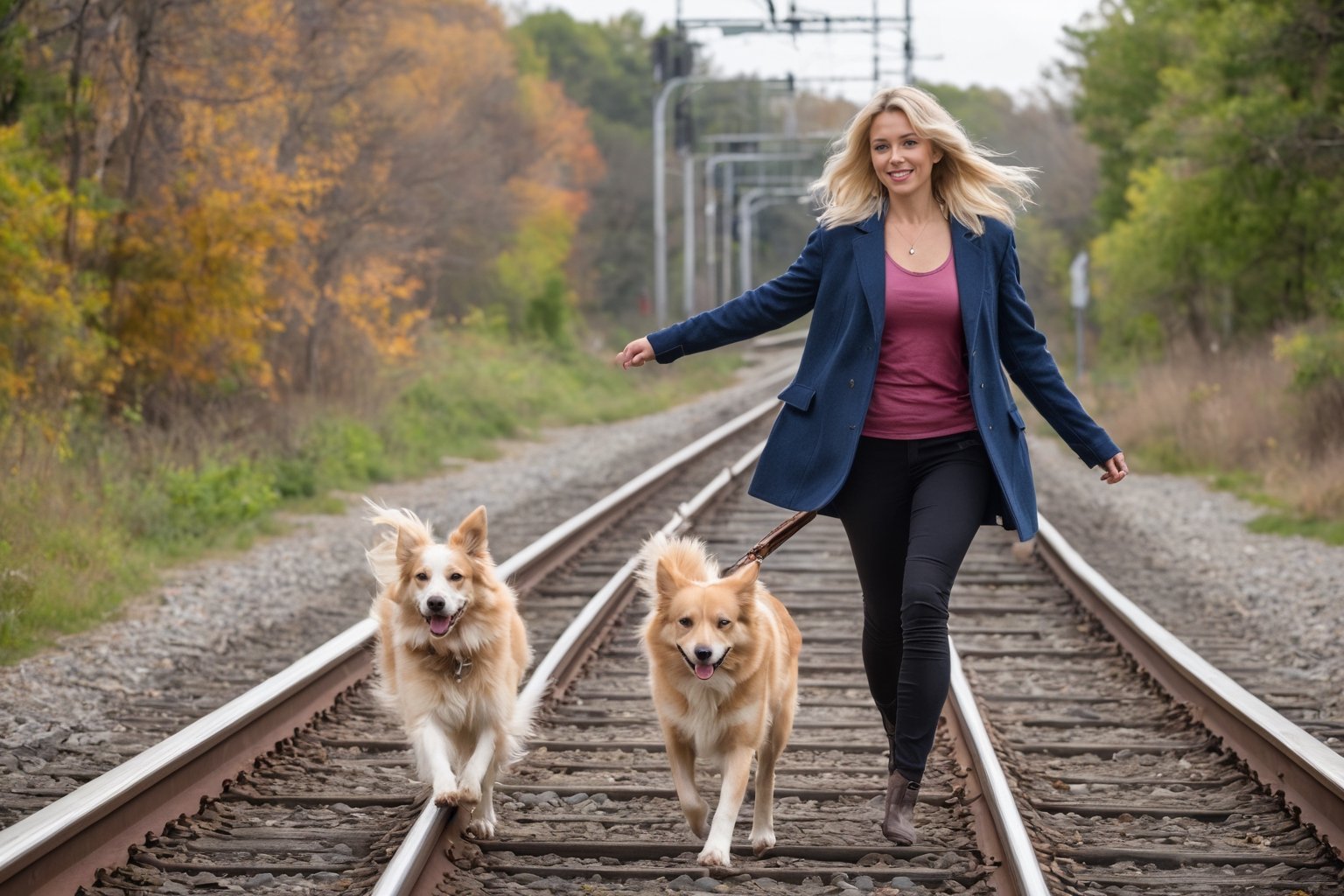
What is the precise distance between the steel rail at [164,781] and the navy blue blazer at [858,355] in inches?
86.3

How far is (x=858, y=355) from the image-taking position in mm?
4789

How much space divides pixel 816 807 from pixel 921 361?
172 centimetres

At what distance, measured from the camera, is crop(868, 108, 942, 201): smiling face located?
4.80 m

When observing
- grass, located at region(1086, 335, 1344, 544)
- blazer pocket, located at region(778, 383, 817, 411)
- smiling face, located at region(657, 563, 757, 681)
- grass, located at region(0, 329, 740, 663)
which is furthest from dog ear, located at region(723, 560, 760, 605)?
grass, located at region(1086, 335, 1344, 544)

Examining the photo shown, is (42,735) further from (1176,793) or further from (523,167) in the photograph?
(523,167)

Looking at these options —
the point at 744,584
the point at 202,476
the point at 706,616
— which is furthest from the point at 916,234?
the point at 202,476

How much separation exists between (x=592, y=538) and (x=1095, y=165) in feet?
105

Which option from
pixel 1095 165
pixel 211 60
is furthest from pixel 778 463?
pixel 1095 165

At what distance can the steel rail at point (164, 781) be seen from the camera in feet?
14.6

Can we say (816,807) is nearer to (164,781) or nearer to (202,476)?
(164,781)

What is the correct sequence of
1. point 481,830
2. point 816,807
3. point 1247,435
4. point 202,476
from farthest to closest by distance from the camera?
point 1247,435 → point 202,476 → point 816,807 → point 481,830

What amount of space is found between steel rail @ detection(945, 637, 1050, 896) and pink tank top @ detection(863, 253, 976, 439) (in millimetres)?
704

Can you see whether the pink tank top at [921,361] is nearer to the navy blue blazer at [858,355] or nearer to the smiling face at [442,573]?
the navy blue blazer at [858,355]

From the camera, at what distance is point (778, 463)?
16.4 feet
